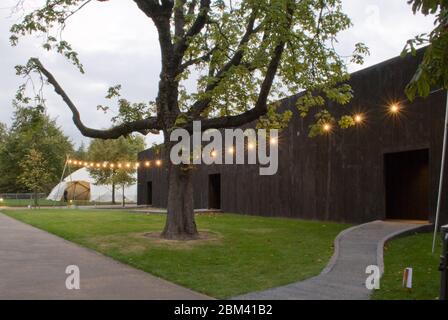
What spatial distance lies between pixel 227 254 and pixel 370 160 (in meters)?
8.77

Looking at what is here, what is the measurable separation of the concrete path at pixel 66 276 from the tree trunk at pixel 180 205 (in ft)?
10.0

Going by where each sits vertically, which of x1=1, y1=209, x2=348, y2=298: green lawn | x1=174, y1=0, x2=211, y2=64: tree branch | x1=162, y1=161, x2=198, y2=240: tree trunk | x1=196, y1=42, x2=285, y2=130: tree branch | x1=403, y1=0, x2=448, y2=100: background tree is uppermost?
x1=174, y1=0, x2=211, y2=64: tree branch

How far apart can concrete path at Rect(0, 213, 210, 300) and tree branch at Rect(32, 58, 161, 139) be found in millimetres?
3674

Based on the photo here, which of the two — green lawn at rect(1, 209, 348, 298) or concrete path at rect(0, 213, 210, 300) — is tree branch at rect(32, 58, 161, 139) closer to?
green lawn at rect(1, 209, 348, 298)

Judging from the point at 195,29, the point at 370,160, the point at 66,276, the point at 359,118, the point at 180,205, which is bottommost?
the point at 66,276

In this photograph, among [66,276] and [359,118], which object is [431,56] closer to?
[66,276]

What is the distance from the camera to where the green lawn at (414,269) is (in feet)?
23.1

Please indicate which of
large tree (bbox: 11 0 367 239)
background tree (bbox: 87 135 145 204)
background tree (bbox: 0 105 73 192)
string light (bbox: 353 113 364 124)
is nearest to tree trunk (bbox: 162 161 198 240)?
large tree (bbox: 11 0 367 239)

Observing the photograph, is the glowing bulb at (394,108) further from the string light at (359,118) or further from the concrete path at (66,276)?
the concrete path at (66,276)

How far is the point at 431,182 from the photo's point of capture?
15.3m

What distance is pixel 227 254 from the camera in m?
11.6

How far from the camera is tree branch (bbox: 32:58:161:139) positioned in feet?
49.9

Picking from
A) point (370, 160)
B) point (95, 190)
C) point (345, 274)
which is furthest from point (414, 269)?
point (95, 190)

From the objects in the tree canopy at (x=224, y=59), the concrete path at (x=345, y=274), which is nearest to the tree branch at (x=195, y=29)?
the tree canopy at (x=224, y=59)
